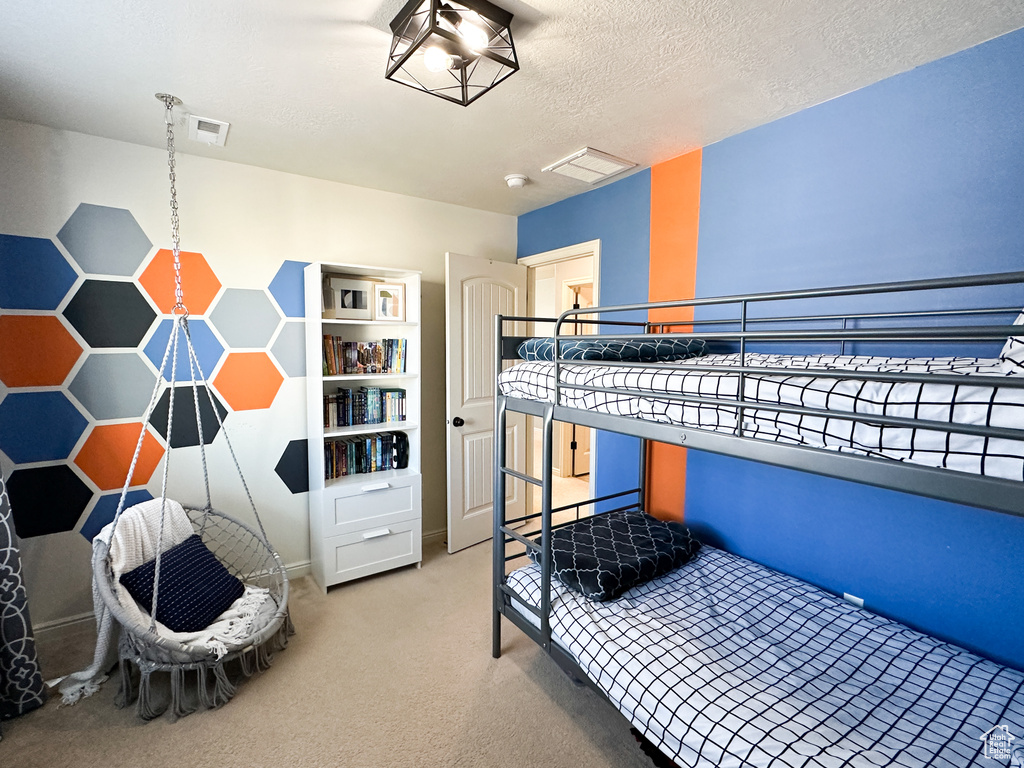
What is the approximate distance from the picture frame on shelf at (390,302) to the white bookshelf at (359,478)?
0.08 ft

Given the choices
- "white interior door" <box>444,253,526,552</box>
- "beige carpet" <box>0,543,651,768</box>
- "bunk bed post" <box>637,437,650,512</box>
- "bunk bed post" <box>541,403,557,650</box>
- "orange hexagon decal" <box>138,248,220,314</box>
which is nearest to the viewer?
"beige carpet" <box>0,543,651,768</box>

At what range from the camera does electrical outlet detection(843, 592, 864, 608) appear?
175 cm

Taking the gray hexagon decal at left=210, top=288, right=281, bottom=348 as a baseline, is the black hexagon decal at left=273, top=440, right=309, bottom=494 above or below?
below

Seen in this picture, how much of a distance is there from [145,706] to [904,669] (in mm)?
2611

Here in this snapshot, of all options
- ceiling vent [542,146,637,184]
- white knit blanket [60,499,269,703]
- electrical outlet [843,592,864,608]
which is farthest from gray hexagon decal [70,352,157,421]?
electrical outlet [843,592,864,608]

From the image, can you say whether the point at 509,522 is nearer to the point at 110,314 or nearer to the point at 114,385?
the point at 114,385

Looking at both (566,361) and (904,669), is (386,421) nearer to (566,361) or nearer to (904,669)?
(566,361)

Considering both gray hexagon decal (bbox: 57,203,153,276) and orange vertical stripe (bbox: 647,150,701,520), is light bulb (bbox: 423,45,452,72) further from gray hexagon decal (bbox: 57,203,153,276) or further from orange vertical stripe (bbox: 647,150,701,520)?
gray hexagon decal (bbox: 57,203,153,276)

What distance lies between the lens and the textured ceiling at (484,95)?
1356 mm

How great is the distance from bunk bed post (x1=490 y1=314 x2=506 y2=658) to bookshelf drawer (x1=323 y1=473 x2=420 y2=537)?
94cm

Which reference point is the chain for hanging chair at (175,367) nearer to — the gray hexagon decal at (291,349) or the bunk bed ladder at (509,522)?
the gray hexagon decal at (291,349)

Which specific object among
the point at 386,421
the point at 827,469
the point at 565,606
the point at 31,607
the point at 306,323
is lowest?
the point at 31,607

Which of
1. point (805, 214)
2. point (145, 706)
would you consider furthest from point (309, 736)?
point (805, 214)

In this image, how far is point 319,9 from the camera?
4.42 ft
